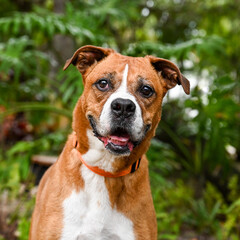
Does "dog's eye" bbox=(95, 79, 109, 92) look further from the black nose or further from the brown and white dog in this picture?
the black nose

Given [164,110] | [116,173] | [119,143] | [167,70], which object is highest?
[167,70]

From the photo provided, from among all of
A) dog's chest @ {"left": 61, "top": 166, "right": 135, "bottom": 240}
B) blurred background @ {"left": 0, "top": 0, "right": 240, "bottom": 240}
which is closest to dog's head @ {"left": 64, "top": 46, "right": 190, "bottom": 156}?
dog's chest @ {"left": 61, "top": 166, "right": 135, "bottom": 240}

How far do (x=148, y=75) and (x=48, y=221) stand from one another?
Result: 1414mm

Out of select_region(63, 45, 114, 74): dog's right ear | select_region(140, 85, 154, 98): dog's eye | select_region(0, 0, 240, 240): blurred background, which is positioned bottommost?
select_region(0, 0, 240, 240): blurred background

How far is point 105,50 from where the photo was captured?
3.27 meters

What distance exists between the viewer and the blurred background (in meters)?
4.98

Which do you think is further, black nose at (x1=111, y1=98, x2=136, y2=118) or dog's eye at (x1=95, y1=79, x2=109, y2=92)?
dog's eye at (x1=95, y1=79, x2=109, y2=92)

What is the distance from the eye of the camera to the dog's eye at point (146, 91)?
119 inches

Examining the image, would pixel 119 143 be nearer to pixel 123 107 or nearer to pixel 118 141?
pixel 118 141

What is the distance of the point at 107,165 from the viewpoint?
3016 millimetres

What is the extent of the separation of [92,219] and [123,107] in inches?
34.6

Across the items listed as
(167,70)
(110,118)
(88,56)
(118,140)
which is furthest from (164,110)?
(110,118)

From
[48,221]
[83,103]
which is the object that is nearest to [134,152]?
[83,103]

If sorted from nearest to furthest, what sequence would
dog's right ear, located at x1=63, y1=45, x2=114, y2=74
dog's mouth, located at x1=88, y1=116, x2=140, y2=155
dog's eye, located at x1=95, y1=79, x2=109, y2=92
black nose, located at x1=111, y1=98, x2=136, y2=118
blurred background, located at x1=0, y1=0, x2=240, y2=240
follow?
black nose, located at x1=111, y1=98, x2=136, y2=118
dog's mouth, located at x1=88, y1=116, x2=140, y2=155
dog's eye, located at x1=95, y1=79, x2=109, y2=92
dog's right ear, located at x1=63, y1=45, x2=114, y2=74
blurred background, located at x1=0, y1=0, x2=240, y2=240
